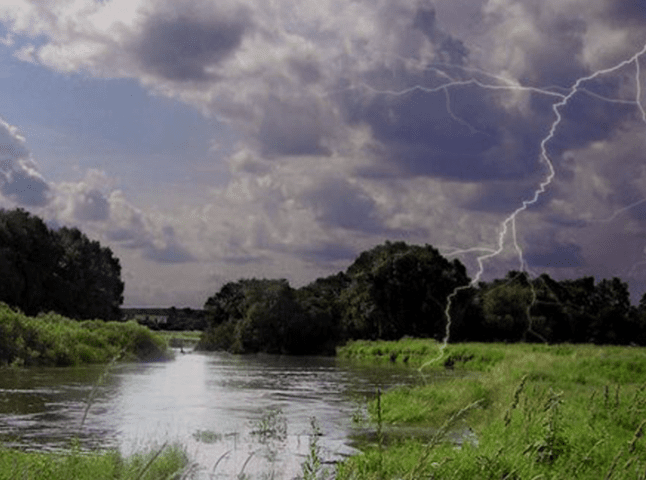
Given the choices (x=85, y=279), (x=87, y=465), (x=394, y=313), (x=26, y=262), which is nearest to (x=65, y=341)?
(x=26, y=262)

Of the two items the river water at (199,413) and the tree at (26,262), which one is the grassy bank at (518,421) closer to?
the river water at (199,413)

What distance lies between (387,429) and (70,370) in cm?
2459

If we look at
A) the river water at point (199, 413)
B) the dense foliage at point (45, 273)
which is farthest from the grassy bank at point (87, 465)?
the dense foliage at point (45, 273)

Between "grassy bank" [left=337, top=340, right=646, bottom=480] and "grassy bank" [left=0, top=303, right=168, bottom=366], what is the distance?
17.1m

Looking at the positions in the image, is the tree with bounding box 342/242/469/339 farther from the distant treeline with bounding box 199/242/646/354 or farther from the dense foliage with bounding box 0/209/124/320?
the dense foliage with bounding box 0/209/124/320

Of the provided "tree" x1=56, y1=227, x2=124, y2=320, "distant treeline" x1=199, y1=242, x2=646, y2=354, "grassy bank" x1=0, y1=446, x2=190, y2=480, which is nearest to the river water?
"grassy bank" x1=0, y1=446, x2=190, y2=480

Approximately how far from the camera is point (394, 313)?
86312mm

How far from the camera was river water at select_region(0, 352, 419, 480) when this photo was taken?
1720 centimetres

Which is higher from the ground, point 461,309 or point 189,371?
point 461,309

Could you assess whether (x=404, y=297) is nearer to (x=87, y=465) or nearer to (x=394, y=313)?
(x=394, y=313)

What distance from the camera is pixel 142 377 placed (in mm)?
40219

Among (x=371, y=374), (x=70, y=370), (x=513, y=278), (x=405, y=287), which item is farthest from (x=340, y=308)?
(x=70, y=370)

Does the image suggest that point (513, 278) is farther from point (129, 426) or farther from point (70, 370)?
point (129, 426)

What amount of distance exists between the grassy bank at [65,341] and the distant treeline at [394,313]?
22.1m
